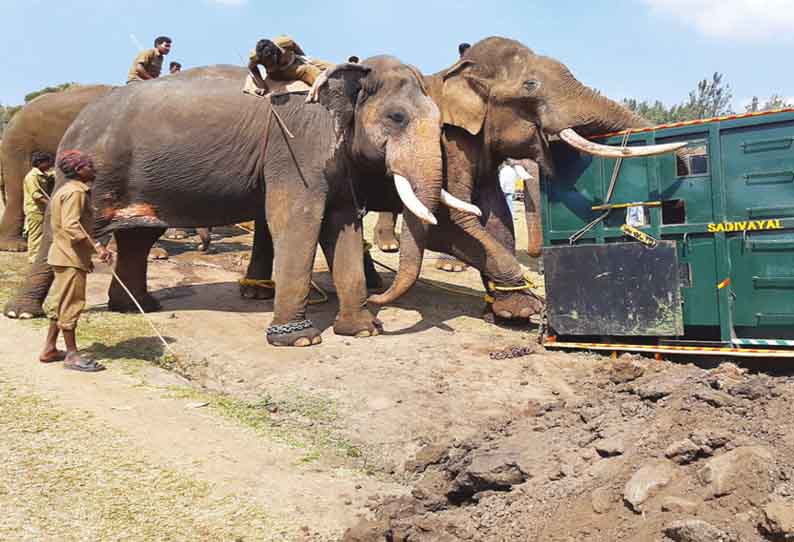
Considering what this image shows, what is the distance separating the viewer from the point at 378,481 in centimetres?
515

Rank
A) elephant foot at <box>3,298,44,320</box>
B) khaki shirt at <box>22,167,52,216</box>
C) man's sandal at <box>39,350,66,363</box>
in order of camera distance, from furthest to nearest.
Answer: khaki shirt at <box>22,167,52,216</box> < elephant foot at <box>3,298,44,320</box> < man's sandal at <box>39,350,66,363</box>

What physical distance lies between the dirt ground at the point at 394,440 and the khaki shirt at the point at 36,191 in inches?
128

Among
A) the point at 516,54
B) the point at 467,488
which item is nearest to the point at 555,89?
the point at 516,54

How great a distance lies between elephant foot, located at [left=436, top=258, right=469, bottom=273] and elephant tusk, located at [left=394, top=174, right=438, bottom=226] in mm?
5313

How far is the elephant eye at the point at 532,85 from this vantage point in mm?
8883

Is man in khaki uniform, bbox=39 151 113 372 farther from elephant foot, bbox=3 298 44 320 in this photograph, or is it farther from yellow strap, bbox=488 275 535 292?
yellow strap, bbox=488 275 535 292

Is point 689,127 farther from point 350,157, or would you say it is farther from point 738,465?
point 738,465

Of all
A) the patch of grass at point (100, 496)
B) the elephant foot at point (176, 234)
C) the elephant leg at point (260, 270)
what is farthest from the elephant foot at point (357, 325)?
the elephant foot at point (176, 234)

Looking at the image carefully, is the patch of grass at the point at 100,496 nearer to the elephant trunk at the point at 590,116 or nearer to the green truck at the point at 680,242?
the green truck at the point at 680,242

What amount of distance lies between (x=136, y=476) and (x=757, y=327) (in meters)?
5.46

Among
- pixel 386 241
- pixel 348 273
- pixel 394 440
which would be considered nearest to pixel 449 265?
pixel 386 241

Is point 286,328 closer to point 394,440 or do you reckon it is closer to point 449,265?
point 394,440

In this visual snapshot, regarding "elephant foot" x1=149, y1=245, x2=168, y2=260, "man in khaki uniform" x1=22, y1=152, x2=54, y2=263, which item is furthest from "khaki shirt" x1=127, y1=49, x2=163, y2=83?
"elephant foot" x1=149, y1=245, x2=168, y2=260

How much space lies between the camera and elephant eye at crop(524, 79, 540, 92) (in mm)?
8883
